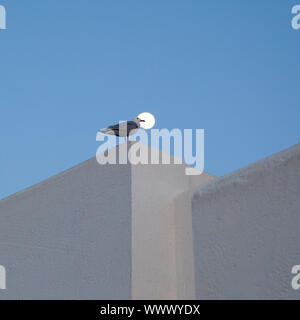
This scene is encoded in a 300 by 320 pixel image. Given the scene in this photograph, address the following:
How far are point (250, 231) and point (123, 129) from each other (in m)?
2.13

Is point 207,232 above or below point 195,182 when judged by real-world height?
below

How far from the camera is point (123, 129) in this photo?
5.66 meters

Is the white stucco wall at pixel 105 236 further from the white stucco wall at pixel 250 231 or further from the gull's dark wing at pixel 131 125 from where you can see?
the gull's dark wing at pixel 131 125

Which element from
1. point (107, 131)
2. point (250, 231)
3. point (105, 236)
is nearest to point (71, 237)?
point (105, 236)

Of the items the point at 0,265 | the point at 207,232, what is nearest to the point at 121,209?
the point at 207,232

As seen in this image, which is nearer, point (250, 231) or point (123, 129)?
point (250, 231)

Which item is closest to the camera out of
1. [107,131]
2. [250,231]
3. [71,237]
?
[250,231]

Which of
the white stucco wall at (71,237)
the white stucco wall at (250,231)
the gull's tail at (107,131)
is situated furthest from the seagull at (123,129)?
the white stucco wall at (250,231)

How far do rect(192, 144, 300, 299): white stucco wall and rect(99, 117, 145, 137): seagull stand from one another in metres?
1.43

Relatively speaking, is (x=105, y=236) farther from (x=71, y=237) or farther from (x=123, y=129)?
(x=123, y=129)

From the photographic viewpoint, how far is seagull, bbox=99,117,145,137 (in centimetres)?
558
